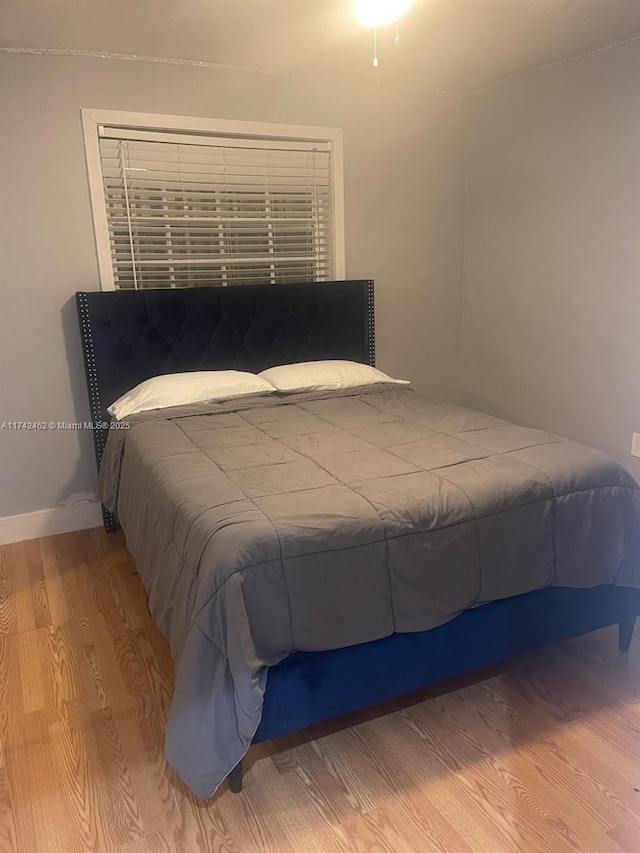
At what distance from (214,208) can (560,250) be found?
1884mm

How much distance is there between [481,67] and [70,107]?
2.08 m

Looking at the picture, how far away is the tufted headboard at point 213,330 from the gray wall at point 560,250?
840mm

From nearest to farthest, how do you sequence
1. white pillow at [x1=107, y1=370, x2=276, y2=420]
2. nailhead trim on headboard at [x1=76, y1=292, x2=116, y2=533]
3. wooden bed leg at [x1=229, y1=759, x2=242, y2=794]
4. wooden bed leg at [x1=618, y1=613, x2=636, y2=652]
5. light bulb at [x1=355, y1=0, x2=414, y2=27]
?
wooden bed leg at [x1=229, y1=759, x2=242, y2=794], wooden bed leg at [x1=618, y1=613, x2=636, y2=652], light bulb at [x1=355, y1=0, x2=414, y2=27], white pillow at [x1=107, y1=370, x2=276, y2=420], nailhead trim on headboard at [x1=76, y1=292, x2=116, y2=533]

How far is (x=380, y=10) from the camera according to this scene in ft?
7.79

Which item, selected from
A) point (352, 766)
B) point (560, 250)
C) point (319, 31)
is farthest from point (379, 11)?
point (352, 766)

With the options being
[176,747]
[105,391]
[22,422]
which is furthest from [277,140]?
[176,747]

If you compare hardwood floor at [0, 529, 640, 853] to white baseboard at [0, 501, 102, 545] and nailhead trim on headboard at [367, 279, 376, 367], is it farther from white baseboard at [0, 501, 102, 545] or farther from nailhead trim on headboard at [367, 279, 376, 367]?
nailhead trim on headboard at [367, 279, 376, 367]

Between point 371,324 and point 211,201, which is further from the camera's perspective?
point 371,324

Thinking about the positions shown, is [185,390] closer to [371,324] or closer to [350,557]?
[371,324]

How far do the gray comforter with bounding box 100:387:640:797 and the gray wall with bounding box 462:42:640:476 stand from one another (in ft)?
3.77

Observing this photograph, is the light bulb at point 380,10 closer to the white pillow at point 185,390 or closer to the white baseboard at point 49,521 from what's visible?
the white pillow at point 185,390

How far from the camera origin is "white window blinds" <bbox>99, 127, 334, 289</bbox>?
309cm

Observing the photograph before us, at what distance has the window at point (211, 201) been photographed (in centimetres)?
304

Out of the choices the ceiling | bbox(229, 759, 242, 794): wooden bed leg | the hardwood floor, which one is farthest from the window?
bbox(229, 759, 242, 794): wooden bed leg
